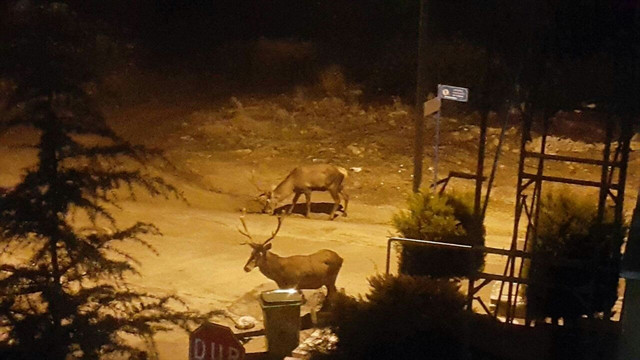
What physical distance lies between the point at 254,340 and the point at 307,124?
11.8 meters

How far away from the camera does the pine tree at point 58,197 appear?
6.11 meters

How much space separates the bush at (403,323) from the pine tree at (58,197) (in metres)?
1.45

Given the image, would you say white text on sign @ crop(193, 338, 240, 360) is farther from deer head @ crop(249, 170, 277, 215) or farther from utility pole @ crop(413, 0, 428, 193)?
deer head @ crop(249, 170, 277, 215)

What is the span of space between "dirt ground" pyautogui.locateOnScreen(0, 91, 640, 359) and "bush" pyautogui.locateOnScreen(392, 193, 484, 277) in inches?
82.4

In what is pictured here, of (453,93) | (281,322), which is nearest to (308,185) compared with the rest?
(453,93)

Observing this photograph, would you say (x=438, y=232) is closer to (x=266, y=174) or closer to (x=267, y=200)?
(x=267, y=200)

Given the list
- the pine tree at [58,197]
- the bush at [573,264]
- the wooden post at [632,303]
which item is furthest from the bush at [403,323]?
the pine tree at [58,197]

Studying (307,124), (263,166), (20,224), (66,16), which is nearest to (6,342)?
(20,224)

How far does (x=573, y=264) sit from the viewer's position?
22.7 ft

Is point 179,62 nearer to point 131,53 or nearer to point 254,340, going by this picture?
point 131,53

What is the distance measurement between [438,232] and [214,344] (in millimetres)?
3525

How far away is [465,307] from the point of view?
24.1 feet

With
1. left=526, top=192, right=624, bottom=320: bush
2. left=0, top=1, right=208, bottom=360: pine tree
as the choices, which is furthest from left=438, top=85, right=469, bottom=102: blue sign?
left=0, top=1, right=208, bottom=360: pine tree

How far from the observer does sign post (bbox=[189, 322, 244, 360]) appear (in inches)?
242
